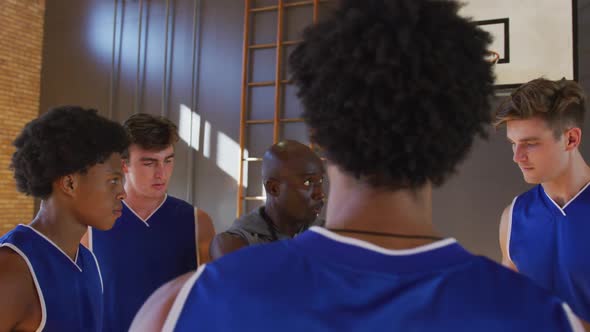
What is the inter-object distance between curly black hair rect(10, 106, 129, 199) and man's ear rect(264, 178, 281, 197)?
680mm

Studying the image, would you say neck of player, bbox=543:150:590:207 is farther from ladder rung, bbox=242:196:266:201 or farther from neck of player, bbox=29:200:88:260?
ladder rung, bbox=242:196:266:201

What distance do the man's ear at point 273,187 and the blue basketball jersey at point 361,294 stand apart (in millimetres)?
1503

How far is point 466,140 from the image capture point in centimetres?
87

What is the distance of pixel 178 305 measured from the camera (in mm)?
786

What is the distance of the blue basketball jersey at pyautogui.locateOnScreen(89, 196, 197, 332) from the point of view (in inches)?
95.7

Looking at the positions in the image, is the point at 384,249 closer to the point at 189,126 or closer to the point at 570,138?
the point at 570,138

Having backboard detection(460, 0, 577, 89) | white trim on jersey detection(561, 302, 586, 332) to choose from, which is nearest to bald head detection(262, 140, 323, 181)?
white trim on jersey detection(561, 302, 586, 332)

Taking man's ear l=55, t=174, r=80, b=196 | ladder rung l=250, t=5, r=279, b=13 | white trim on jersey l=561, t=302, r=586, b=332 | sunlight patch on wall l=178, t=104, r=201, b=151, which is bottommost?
white trim on jersey l=561, t=302, r=586, b=332

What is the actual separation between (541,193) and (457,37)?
1818mm

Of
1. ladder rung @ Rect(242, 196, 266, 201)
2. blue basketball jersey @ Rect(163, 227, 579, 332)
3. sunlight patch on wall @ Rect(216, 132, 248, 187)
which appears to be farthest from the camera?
sunlight patch on wall @ Rect(216, 132, 248, 187)

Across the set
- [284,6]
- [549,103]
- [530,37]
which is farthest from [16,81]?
[549,103]

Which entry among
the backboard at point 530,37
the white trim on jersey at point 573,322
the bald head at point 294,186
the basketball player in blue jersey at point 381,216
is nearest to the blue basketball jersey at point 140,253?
the bald head at point 294,186

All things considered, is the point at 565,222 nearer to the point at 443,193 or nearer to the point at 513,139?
the point at 513,139

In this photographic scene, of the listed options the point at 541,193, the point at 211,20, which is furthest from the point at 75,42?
the point at 541,193
